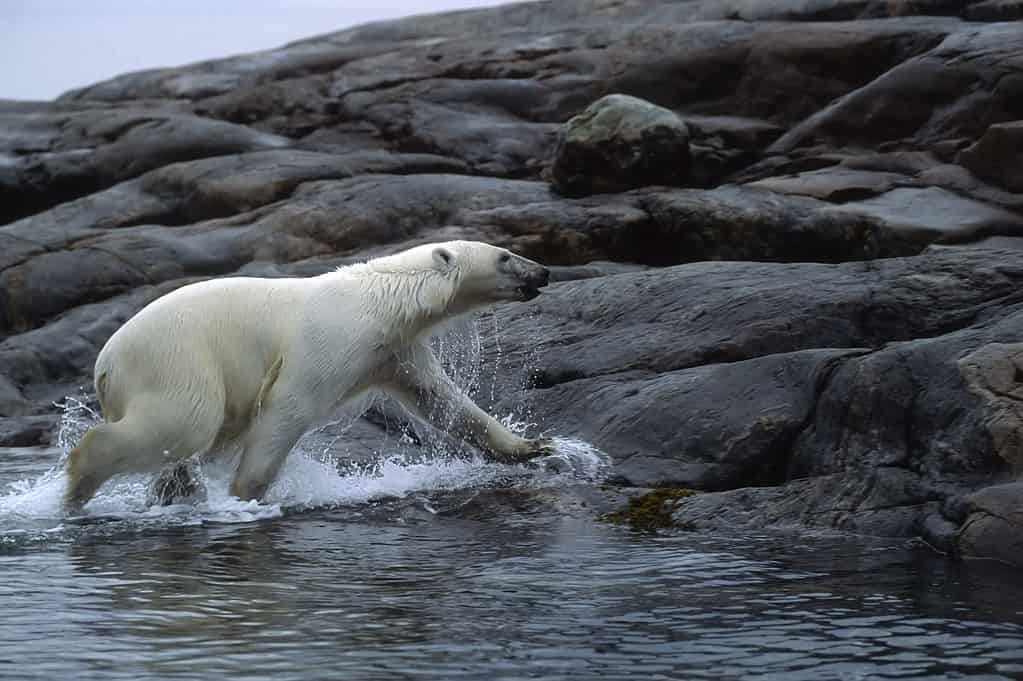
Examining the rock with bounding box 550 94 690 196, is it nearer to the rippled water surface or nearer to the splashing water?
the splashing water

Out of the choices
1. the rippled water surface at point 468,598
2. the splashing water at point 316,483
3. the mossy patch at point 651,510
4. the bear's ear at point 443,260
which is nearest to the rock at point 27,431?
the splashing water at point 316,483

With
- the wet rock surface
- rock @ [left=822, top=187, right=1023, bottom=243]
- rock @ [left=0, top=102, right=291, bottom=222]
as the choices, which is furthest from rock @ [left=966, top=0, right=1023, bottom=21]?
rock @ [left=0, top=102, right=291, bottom=222]

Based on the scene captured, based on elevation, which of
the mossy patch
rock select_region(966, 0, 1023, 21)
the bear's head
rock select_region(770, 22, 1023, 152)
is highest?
rock select_region(966, 0, 1023, 21)

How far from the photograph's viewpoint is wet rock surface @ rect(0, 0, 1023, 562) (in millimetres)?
8883

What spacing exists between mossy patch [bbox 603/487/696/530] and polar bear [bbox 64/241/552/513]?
51.8 inches

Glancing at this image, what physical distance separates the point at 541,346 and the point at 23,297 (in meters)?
8.86

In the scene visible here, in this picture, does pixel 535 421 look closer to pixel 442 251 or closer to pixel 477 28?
pixel 442 251

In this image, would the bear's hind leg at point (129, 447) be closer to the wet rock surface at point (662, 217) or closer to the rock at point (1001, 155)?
the wet rock surface at point (662, 217)

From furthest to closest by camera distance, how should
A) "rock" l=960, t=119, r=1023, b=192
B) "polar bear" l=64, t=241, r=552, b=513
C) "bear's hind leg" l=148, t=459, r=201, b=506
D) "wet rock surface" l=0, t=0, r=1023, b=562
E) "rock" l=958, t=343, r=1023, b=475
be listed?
1. "rock" l=960, t=119, r=1023, b=192
2. "bear's hind leg" l=148, t=459, r=201, b=506
3. "polar bear" l=64, t=241, r=552, b=513
4. "wet rock surface" l=0, t=0, r=1023, b=562
5. "rock" l=958, t=343, r=1023, b=475

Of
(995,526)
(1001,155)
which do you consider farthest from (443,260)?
(1001,155)

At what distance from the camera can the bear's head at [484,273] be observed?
33.8ft

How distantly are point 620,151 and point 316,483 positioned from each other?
8973mm

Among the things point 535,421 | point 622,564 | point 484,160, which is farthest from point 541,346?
point 484,160

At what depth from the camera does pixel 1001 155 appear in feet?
53.5
